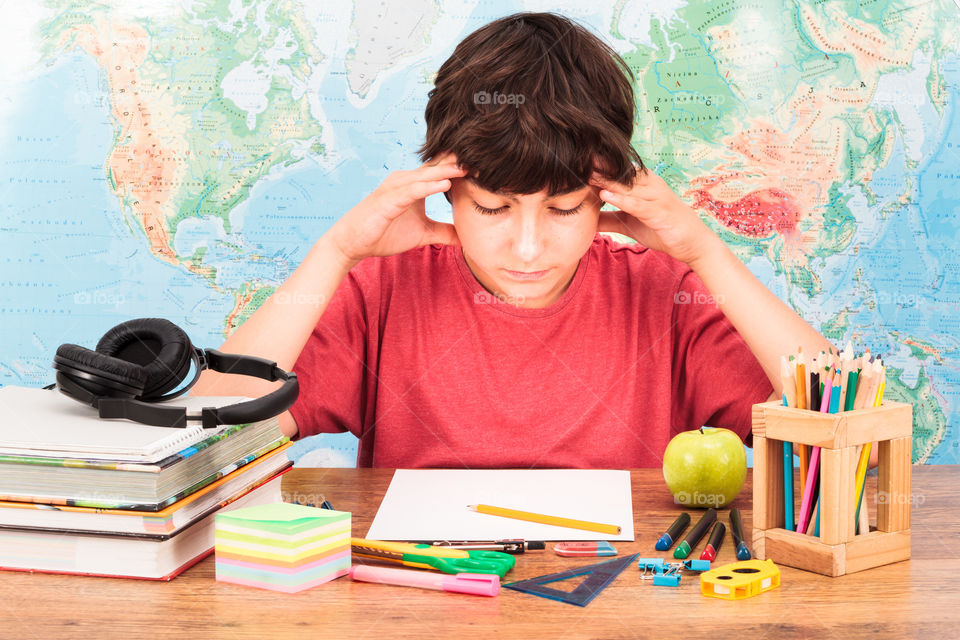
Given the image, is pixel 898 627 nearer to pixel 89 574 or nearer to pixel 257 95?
pixel 89 574

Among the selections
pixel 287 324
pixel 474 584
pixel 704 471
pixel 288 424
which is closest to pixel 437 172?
pixel 287 324

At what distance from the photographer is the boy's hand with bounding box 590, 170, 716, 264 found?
119 centimetres

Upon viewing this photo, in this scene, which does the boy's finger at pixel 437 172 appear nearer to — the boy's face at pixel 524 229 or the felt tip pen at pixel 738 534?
the boy's face at pixel 524 229

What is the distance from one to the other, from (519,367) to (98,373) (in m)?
0.72

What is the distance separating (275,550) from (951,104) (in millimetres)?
2325

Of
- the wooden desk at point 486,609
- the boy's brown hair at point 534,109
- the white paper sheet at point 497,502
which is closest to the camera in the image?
the wooden desk at point 486,609

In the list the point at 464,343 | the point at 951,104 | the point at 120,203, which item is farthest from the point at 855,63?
the point at 120,203

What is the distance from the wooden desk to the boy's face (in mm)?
491

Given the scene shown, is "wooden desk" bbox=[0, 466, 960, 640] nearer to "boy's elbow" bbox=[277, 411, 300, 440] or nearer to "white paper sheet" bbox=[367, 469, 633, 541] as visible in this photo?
"white paper sheet" bbox=[367, 469, 633, 541]

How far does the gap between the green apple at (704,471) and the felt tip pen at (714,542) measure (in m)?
0.07

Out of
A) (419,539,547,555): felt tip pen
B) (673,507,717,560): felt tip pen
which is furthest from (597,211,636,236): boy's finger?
(419,539,547,555): felt tip pen

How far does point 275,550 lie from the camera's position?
0.69 m

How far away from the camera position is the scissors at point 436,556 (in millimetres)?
716

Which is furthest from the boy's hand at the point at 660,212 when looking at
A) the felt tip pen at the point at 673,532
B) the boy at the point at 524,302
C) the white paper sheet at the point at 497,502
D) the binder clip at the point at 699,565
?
the binder clip at the point at 699,565
